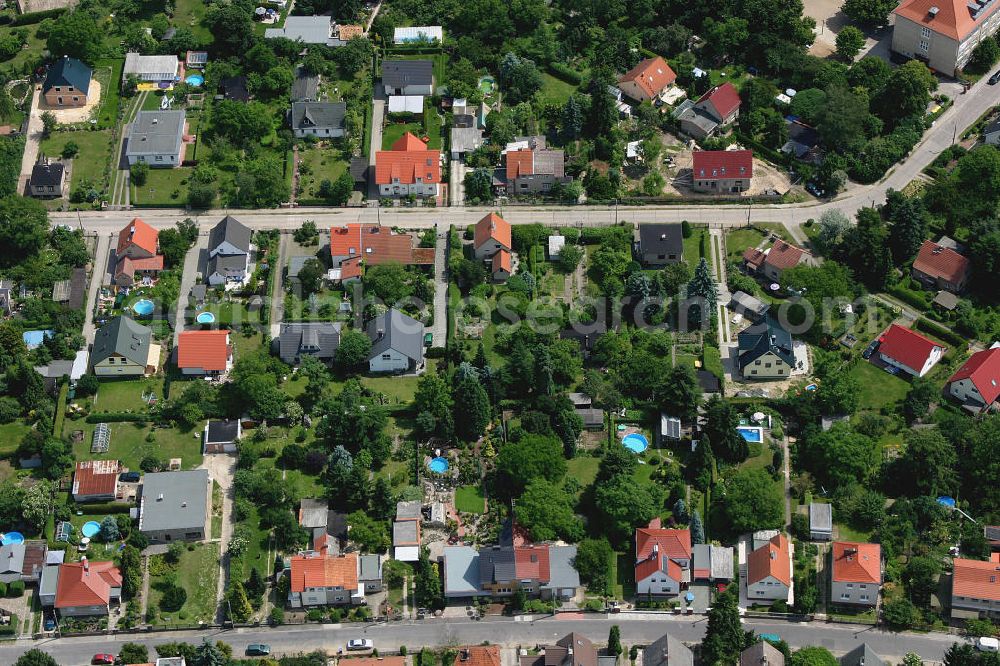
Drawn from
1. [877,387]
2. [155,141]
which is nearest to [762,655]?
[877,387]

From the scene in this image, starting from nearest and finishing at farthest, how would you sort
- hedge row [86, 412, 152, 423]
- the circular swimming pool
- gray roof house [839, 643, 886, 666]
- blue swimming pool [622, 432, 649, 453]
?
gray roof house [839, 643, 886, 666] → blue swimming pool [622, 432, 649, 453] → hedge row [86, 412, 152, 423] → the circular swimming pool

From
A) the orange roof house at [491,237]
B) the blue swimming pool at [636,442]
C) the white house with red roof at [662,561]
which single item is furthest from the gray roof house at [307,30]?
the white house with red roof at [662,561]

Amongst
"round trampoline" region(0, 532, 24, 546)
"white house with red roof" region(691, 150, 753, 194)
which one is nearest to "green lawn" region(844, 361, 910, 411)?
"white house with red roof" region(691, 150, 753, 194)

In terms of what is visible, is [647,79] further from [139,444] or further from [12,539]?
[12,539]

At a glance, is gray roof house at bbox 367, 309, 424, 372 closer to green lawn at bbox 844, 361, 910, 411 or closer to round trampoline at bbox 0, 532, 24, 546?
round trampoline at bbox 0, 532, 24, 546

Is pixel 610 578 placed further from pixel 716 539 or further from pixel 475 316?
pixel 475 316
